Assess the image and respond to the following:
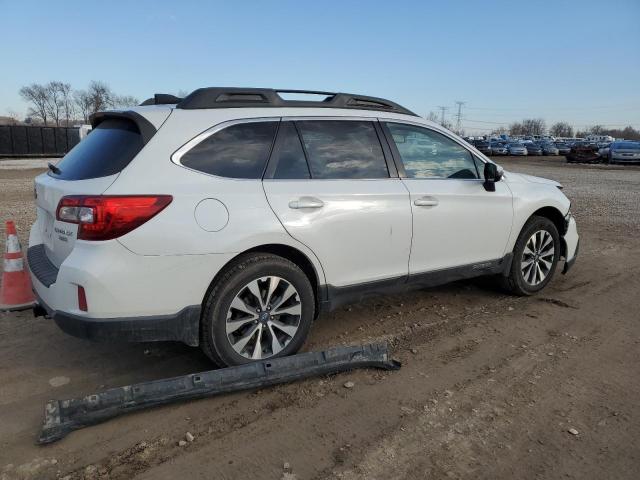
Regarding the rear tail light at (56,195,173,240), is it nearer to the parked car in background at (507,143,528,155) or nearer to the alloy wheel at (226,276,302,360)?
the alloy wheel at (226,276,302,360)

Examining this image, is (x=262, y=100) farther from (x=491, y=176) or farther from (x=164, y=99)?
(x=491, y=176)

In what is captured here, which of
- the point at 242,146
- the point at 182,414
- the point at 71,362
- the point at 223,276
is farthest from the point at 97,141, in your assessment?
the point at 182,414

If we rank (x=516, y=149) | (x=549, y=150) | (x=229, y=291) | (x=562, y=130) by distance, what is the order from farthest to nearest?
(x=562, y=130) → (x=549, y=150) → (x=516, y=149) → (x=229, y=291)

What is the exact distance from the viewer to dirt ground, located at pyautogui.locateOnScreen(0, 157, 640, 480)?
8.37ft

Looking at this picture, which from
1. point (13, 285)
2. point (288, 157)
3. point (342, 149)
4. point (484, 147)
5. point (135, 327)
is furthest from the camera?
point (484, 147)

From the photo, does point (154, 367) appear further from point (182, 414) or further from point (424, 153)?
point (424, 153)

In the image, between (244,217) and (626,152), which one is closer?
(244,217)

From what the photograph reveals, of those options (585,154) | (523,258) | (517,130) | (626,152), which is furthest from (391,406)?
(517,130)

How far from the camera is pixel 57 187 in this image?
326 cm

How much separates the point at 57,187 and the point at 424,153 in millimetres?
2766

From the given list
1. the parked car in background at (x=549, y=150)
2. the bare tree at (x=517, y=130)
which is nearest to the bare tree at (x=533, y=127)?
the bare tree at (x=517, y=130)

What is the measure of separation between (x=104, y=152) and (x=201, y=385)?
158 cm

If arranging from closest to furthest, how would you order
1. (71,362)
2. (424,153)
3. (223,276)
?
(223,276) < (71,362) < (424,153)

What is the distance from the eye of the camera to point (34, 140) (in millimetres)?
29969
